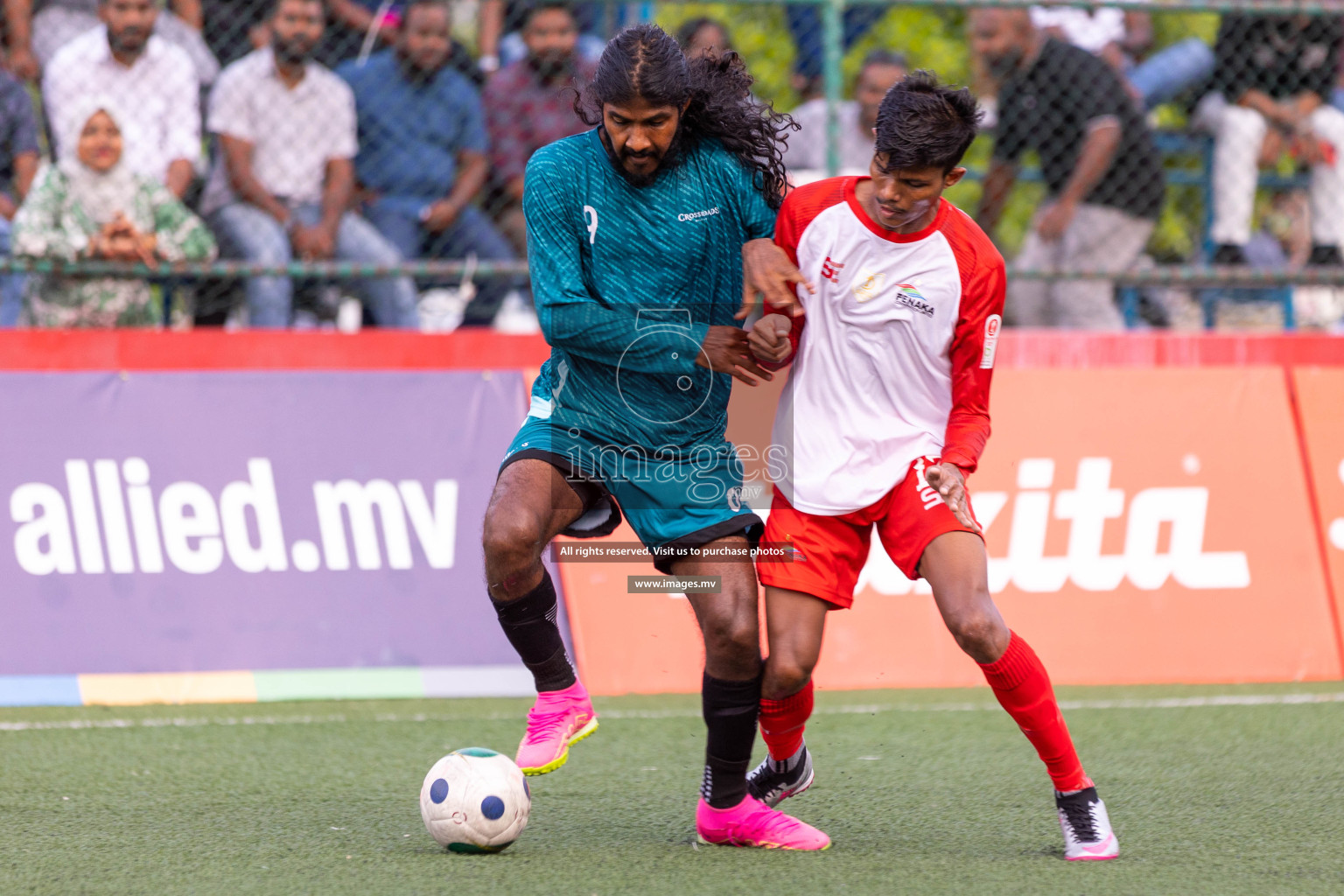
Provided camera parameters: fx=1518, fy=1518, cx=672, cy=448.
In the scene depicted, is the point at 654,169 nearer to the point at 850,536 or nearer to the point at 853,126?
the point at 850,536

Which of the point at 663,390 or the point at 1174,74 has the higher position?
the point at 1174,74

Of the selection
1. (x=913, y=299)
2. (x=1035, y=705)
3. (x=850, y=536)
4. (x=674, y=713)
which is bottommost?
(x=674, y=713)

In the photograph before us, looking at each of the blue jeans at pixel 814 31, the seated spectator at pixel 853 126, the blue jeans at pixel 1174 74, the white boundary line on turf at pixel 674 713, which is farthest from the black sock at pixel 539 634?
the blue jeans at pixel 1174 74

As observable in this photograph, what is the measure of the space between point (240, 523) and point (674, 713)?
1972 millimetres

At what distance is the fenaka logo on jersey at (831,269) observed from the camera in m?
4.08

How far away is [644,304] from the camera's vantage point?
4.10 metres

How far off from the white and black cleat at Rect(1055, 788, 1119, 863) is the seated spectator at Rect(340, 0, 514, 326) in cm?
451

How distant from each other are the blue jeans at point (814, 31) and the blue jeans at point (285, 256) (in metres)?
2.92

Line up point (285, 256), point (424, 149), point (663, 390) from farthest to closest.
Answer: point (424, 149)
point (285, 256)
point (663, 390)

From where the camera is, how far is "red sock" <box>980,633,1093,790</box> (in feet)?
12.9

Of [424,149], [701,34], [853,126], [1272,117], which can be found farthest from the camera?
[1272,117]

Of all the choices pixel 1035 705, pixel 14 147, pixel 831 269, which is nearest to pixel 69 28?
pixel 14 147

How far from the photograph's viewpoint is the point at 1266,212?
375 inches

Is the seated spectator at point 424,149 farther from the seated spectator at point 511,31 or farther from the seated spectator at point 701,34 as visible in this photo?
the seated spectator at point 701,34
